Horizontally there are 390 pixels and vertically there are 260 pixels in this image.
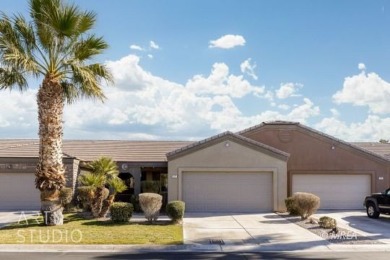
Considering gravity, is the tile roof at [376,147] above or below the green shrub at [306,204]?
above

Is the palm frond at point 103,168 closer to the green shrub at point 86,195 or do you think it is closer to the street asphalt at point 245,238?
the green shrub at point 86,195

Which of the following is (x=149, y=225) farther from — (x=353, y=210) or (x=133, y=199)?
(x=353, y=210)

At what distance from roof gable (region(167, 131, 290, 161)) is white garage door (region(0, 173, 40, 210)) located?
7982 millimetres

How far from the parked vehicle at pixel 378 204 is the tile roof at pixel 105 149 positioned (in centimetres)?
1107

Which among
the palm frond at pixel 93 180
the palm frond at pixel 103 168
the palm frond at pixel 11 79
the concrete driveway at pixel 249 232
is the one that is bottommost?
the concrete driveway at pixel 249 232

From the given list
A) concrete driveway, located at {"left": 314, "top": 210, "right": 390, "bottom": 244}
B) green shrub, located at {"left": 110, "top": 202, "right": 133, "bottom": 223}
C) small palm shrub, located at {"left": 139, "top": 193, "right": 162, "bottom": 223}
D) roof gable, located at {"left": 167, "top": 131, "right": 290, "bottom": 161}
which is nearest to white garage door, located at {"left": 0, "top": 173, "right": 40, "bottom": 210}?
roof gable, located at {"left": 167, "top": 131, "right": 290, "bottom": 161}

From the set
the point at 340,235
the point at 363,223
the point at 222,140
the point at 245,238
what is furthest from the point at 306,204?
the point at 245,238

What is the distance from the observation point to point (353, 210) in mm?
26562

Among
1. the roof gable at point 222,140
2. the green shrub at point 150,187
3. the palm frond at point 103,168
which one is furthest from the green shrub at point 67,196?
the roof gable at point 222,140

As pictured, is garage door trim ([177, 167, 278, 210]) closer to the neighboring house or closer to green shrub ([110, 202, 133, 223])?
the neighboring house

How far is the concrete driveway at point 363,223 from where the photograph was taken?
17.2 meters

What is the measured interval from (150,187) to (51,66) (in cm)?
1012

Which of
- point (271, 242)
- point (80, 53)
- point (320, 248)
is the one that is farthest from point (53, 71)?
point (320, 248)

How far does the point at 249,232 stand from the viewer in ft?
57.4
